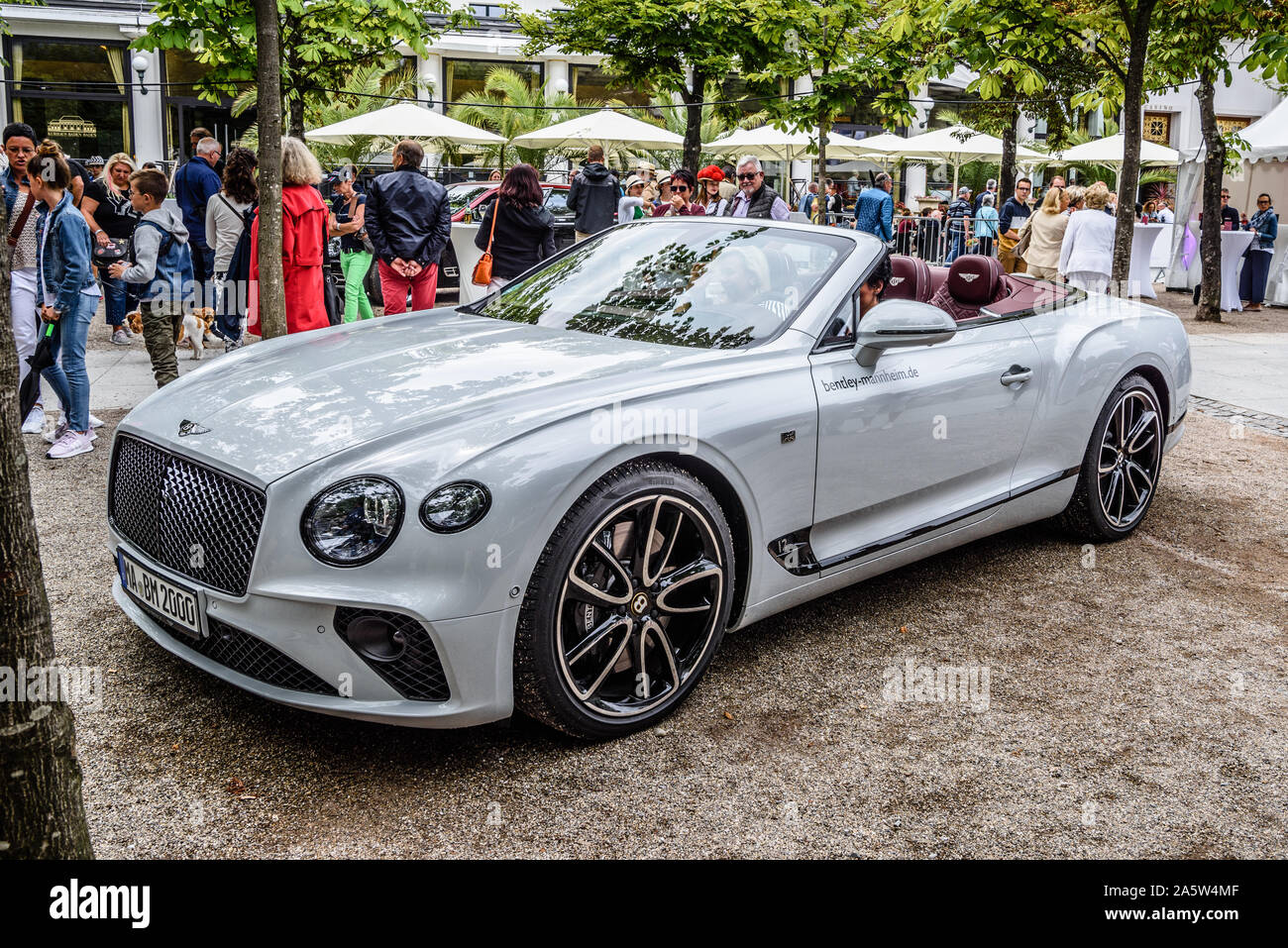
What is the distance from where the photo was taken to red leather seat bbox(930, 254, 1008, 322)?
5.13 meters

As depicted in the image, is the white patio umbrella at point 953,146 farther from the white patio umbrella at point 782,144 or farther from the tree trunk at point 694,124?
the tree trunk at point 694,124

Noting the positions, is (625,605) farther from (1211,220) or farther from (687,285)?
(1211,220)

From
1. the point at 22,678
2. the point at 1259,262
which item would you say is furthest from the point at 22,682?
the point at 1259,262

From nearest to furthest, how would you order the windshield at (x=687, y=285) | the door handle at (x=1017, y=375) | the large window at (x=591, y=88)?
1. the windshield at (x=687, y=285)
2. the door handle at (x=1017, y=375)
3. the large window at (x=591, y=88)

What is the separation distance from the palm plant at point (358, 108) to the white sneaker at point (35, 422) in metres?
15.8

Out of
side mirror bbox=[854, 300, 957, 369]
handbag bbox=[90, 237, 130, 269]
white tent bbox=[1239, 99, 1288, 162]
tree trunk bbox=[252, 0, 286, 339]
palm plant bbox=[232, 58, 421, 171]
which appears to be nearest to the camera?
side mirror bbox=[854, 300, 957, 369]

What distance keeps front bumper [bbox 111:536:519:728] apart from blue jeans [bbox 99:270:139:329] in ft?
27.7

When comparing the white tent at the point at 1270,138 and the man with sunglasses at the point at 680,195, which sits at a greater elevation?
the white tent at the point at 1270,138

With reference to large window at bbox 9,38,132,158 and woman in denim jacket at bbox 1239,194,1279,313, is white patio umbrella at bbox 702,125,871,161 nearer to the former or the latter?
woman in denim jacket at bbox 1239,194,1279,313

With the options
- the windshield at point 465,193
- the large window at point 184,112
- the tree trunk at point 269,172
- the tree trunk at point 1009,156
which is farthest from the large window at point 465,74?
the tree trunk at point 269,172

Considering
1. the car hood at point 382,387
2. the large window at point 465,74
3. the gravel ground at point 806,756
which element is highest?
the large window at point 465,74

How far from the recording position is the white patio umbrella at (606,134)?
2048 centimetres

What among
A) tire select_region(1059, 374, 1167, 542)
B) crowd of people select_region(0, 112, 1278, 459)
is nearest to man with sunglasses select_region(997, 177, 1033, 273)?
crowd of people select_region(0, 112, 1278, 459)

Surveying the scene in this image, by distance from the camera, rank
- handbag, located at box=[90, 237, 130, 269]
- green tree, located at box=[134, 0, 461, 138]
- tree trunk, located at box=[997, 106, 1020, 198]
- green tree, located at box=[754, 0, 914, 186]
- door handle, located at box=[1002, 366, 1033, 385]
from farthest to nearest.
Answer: tree trunk, located at box=[997, 106, 1020, 198] → green tree, located at box=[754, 0, 914, 186] → green tree, located at box=[134, 0, 461, 138] → handbag, located at box=[90, 237, 130, 269] → door handle, located at box=[1002, 366, 1033, 385]
